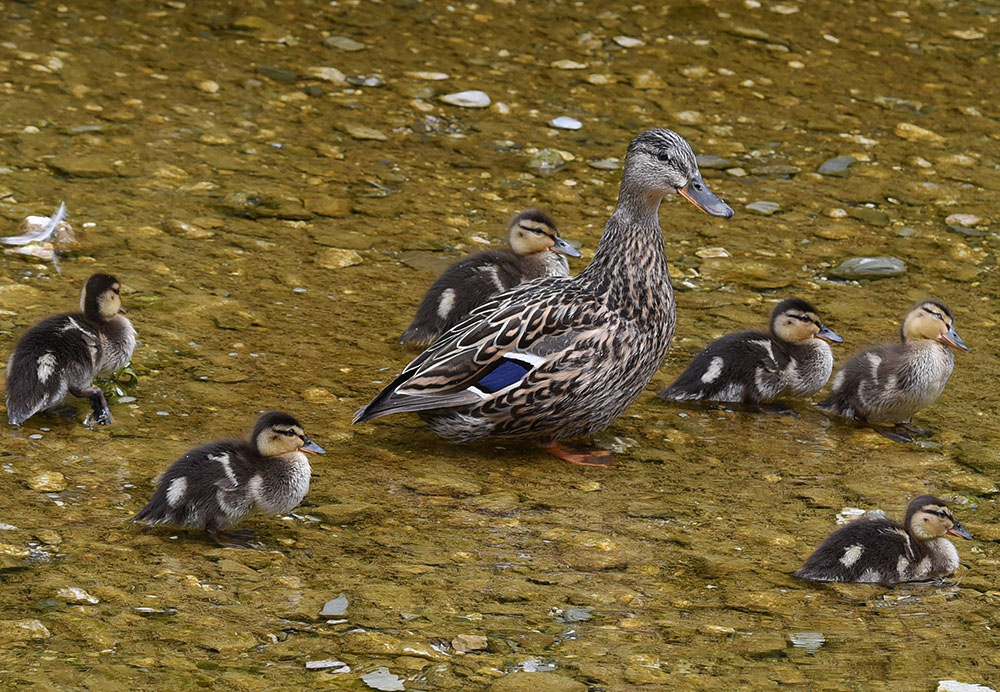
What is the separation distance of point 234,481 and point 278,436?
30 cm

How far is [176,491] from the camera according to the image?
221 inches

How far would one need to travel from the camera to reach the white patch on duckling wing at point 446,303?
7.84 metres

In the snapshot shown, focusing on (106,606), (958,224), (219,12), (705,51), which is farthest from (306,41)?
(106,606)

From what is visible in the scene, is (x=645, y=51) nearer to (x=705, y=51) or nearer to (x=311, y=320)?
(x=705, y=51)

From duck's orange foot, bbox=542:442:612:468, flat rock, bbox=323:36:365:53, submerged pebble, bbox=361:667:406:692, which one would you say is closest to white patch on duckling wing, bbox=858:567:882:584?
duck's orange foot, bbox=542:442:612:468

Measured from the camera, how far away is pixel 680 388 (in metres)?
7.58

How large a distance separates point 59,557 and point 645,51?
865 cm

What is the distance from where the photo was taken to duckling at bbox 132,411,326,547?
18.4 feet

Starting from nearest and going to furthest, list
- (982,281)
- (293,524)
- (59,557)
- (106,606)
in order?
(106,606) → (59,557) → (293,524) → (982,281)

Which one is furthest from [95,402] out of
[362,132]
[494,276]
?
[362,132]

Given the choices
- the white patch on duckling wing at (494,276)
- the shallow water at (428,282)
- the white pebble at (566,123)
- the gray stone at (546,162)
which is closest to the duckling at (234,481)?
the shallow water at (428,282)

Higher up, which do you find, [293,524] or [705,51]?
[705,51]

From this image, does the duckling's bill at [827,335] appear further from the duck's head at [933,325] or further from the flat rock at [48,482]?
the flat rock at [48,482]

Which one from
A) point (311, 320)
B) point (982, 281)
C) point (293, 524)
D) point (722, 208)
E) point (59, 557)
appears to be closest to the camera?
point (59, 557)
